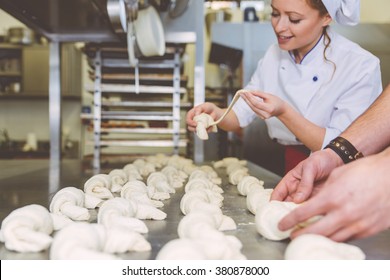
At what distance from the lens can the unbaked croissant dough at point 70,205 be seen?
119cm

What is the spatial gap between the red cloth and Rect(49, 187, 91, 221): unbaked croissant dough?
1.20 metres

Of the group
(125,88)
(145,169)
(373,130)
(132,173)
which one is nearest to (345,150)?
(373,130)

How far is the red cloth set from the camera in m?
2.12

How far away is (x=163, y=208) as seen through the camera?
4.56 ft

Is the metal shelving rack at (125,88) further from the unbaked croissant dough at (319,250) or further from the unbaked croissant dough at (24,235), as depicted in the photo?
the unbaked croissant dough at (319,250)

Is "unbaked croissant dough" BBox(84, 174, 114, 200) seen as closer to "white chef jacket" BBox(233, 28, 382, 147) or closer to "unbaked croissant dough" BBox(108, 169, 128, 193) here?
"unbaked croissant dough" BBox(108, 169, 128, 193)

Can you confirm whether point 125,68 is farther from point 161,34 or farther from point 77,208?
point 77,208

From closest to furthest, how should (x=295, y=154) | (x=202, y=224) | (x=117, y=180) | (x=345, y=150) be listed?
1. (x=202, y=224)
2. (x=345, y=150)
3. (x=117, y=180)
4. (x=295, y=154)

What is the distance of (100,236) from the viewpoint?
0.90 meters

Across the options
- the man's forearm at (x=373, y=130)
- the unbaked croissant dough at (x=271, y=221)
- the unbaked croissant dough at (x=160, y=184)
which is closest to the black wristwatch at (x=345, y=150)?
the man's forearm at (x=373, y=130)

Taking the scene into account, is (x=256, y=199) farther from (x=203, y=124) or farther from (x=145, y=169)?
(x=145, y=169)

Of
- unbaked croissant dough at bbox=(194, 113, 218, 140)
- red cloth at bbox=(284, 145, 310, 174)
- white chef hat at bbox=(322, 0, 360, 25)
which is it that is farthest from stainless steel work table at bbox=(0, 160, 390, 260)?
white chef hat at bbox=(322, 0, 360, 25)

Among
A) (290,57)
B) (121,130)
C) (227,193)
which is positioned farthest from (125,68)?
(227,193)

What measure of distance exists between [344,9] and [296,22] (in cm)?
21
